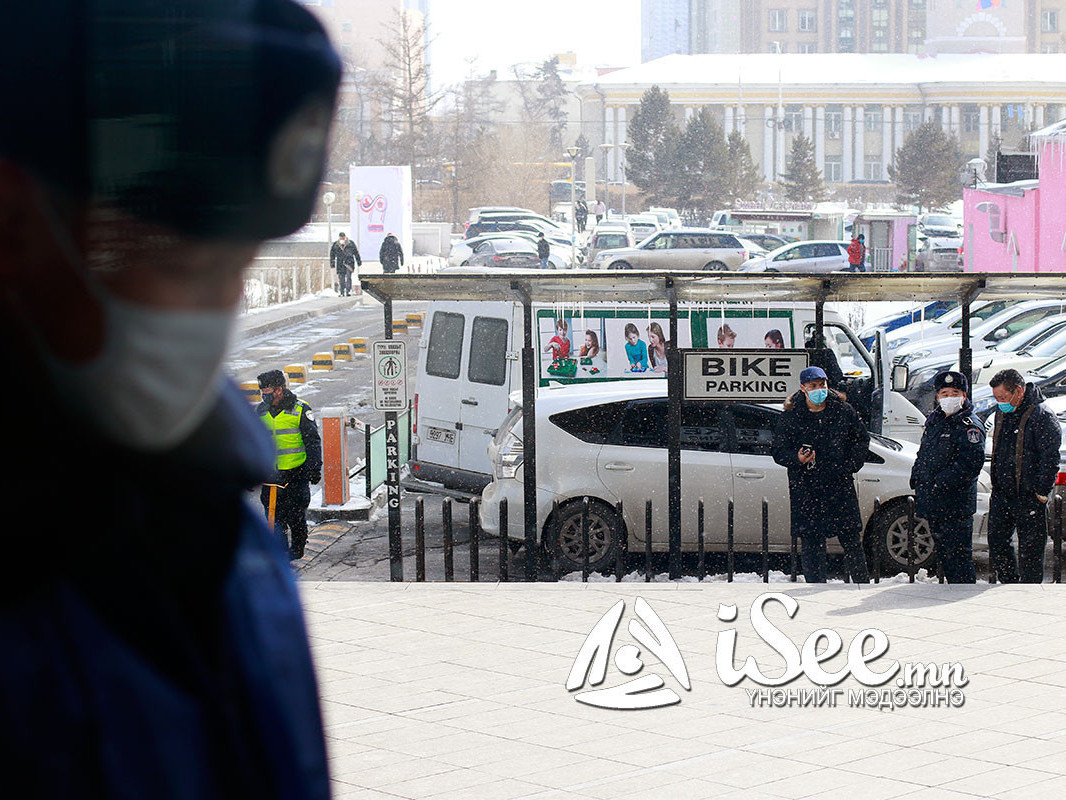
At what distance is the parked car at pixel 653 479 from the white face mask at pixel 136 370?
10009 millimetres

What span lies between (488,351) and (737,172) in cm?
6485

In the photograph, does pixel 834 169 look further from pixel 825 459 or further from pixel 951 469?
pixel 951 469

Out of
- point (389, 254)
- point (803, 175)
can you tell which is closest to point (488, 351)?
point (389, 254)

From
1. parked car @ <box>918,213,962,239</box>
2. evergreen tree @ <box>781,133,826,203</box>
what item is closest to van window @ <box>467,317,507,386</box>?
parked car @ <box>918,213,962,239</box>

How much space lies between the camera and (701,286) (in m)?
10.9

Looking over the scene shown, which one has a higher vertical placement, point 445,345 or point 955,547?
point 445,345

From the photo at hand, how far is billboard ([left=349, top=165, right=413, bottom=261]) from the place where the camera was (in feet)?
135

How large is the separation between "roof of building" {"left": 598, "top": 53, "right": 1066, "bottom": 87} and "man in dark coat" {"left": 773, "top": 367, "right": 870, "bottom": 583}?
282 feet

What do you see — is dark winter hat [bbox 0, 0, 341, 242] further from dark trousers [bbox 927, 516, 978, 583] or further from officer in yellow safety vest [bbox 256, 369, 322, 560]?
officer in yellow safety vest [bbox 256, 369, 322, 560]

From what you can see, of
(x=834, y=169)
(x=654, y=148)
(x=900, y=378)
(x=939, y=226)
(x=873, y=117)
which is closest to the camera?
(x=900, y=378)

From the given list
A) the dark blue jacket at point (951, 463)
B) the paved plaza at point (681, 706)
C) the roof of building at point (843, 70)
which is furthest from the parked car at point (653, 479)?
the roof of building at point (843, 70)

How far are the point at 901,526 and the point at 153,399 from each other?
35.1 ft

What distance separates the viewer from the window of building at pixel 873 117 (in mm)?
95938

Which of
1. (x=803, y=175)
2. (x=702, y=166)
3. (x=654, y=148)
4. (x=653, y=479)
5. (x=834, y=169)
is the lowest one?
(x=653, y=479)
